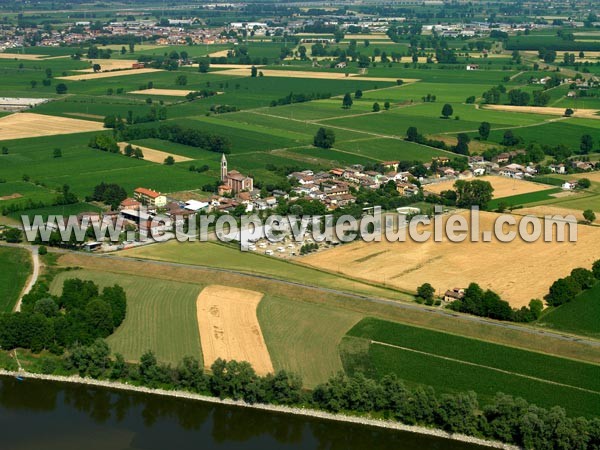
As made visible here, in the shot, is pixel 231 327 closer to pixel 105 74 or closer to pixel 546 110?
pixel 546 110

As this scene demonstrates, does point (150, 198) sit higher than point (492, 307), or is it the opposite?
point (150, 198)

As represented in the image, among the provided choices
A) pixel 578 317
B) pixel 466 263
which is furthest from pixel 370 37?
pixel 578 317

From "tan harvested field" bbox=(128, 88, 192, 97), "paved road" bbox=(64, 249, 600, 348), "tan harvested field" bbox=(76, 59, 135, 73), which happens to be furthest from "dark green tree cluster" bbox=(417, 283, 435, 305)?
"tan harvested field" bbox=(76, 59, 135, 73)

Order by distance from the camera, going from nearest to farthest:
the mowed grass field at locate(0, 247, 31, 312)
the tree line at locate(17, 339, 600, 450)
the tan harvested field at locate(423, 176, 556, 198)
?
1. the tree line at locate(17, 339, 600, 450)
2. the mowed grass field at locate(0, 247, 31, 312)
3. the tan harvested field at locate(423, 176, 556, 198)

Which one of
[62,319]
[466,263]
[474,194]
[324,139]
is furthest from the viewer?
[324,139]

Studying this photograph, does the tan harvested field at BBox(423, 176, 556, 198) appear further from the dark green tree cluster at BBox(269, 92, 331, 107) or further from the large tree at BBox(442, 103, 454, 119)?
the dark green tree cluster at BBox(269, 92, 331, 107)

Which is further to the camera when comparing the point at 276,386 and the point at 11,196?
the point at 11,196

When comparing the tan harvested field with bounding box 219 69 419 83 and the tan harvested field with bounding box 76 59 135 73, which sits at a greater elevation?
the tan harvested field with bounding box 76 59 135 73
